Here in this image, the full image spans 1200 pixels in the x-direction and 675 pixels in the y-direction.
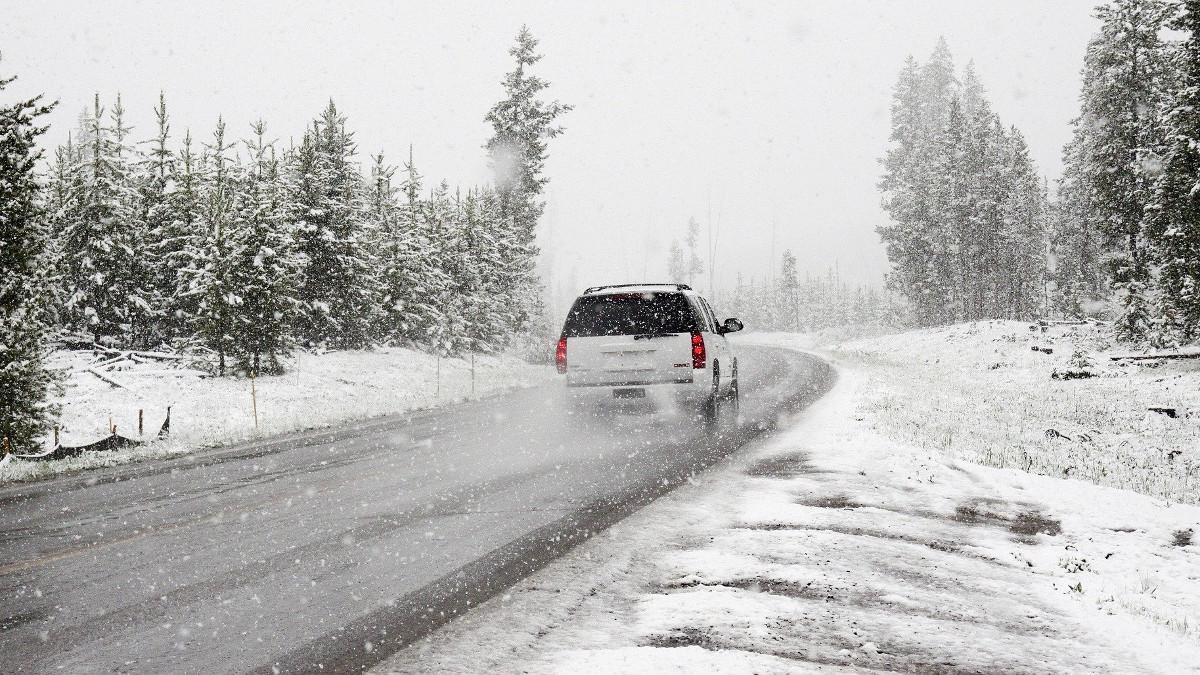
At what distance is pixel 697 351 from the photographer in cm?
1147

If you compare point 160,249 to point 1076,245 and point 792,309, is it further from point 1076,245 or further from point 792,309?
point 792,309

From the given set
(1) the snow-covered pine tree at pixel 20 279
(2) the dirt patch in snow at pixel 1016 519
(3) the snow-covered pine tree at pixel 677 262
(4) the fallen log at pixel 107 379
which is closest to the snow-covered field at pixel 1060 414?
(2) the dirt patch in snow at pixel 1016 519

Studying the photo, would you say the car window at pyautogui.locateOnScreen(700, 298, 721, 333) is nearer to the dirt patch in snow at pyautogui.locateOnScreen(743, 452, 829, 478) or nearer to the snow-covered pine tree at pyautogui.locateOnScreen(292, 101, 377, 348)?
the dirt patch in snow at pyautogui.locateOnScreen(743, 452, 829, 478)

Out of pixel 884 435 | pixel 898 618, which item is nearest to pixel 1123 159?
pixel 884 435

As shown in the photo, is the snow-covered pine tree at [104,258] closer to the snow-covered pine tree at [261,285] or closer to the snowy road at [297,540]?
the snow-covered pine tree at [261,285]

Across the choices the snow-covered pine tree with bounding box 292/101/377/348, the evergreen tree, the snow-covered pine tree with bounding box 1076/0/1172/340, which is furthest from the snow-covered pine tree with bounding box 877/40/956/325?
the snow-covered pine tree with bounding box 292/101/377/348

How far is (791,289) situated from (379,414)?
308 feet

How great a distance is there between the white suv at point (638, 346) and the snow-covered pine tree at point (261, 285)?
1112 cm

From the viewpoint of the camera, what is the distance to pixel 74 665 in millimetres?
3289

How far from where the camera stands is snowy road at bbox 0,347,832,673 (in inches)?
141

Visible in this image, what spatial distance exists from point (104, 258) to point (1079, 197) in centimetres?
4575

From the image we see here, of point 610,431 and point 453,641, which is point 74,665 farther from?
point 610,431

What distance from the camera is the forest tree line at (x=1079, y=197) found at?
17.8m

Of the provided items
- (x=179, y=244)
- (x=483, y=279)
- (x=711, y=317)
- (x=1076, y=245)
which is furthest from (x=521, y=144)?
(x=1076, y=245)
